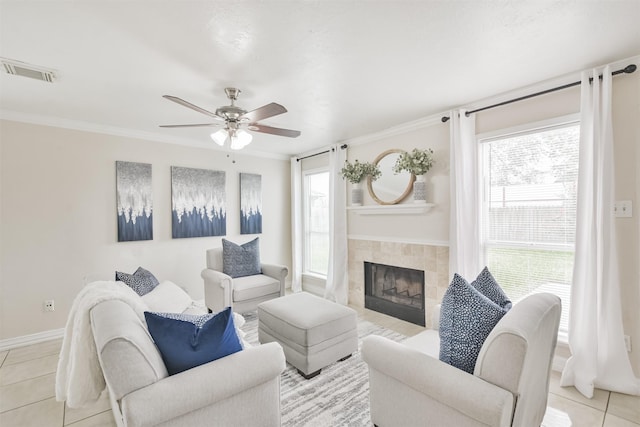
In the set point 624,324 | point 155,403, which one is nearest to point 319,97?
point 155,403

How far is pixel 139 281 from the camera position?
2.60 m

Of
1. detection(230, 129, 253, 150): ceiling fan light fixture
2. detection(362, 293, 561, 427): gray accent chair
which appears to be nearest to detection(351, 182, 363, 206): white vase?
detection(230, 129, 253, 150): ceiling fan light fixture

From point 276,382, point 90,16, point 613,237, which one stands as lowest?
point 276,382

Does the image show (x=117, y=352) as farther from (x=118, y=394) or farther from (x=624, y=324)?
(x=624, y=324)

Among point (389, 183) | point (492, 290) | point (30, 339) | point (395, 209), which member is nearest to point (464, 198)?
point (395, 209)

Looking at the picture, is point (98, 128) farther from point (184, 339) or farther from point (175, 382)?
point (175, 382)

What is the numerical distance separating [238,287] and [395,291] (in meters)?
2.03

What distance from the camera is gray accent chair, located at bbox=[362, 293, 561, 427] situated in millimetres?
1224

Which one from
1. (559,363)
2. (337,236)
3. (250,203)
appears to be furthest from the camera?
(250,203)

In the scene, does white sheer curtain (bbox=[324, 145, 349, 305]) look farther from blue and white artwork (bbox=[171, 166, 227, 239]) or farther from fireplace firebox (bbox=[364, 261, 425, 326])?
blue and white artwork (bbox=[171, 166, 227, 239])

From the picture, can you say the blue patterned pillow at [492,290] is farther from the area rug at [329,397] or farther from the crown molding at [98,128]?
the crown molding at [98,128]

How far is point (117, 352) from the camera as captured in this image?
1.19 m

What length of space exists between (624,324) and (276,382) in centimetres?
261

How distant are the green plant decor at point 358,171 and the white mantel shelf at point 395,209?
403 millimetres
